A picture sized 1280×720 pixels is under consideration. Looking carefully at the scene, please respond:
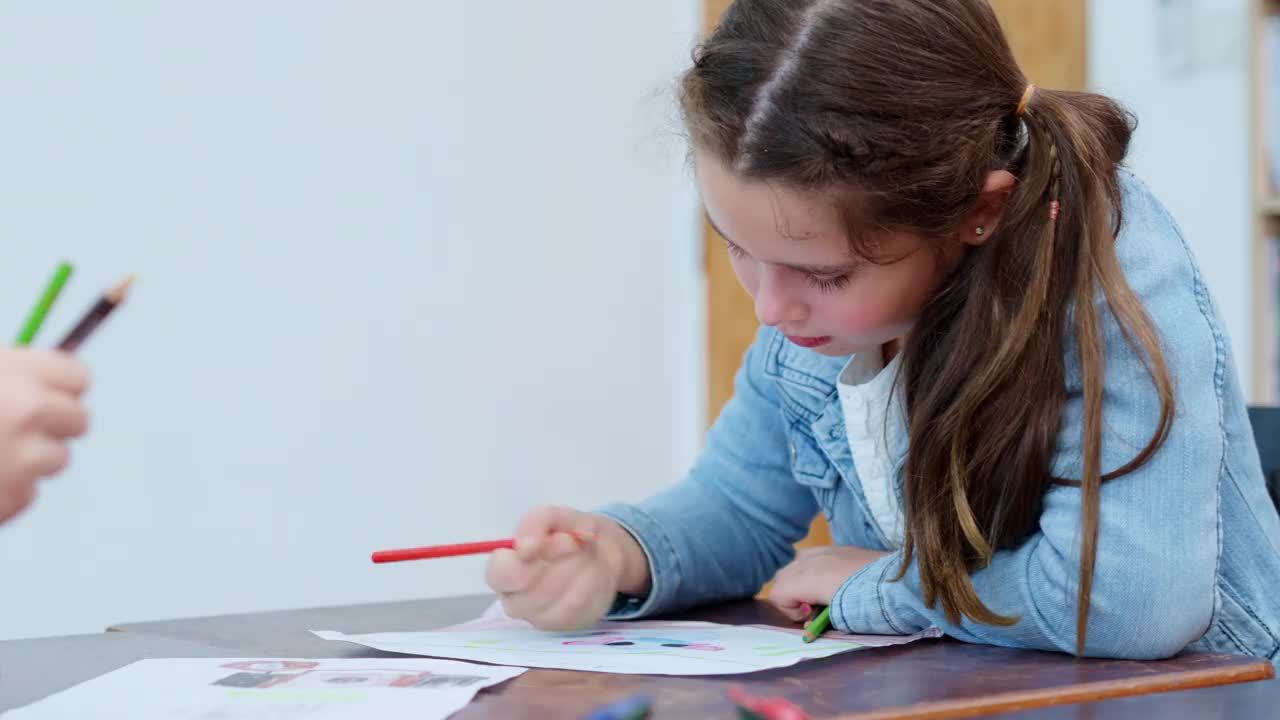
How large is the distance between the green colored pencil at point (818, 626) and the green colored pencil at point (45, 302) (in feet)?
1.55

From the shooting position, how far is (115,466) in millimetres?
2061

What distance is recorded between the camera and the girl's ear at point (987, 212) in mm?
837

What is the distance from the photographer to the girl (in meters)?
0.77

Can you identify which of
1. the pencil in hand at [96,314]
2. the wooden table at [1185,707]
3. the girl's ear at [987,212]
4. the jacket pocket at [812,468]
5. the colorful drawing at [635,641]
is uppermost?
the girl's ear at [987,212]

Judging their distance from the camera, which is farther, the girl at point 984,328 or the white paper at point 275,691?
the girl at point 984,328

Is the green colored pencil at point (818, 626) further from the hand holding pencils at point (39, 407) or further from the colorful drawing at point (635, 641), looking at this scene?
the hand holding pencils at point (39, 407)

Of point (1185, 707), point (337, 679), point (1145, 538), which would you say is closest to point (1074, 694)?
point (1185, 707)

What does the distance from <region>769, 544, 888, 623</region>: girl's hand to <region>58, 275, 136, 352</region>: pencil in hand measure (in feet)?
1.68

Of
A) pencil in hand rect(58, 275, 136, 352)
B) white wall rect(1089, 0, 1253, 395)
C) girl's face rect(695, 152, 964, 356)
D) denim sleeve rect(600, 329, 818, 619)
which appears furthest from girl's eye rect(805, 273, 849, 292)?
white wall rect(1089, 0, 1253, 395)

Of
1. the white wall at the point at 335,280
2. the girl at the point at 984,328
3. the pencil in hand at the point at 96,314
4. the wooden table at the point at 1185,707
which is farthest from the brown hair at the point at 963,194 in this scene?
the white wall at the point at 335,280

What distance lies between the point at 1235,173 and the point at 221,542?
1.88 metres

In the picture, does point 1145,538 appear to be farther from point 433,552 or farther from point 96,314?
point 96,314

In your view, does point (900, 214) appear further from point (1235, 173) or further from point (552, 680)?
point (1235, 173)

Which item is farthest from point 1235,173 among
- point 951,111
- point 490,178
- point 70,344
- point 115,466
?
point 70,344
